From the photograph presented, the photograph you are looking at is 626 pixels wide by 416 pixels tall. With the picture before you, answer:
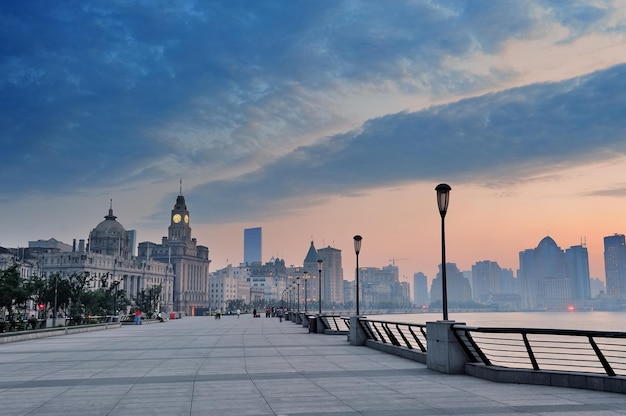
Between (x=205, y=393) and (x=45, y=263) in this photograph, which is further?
(x=45, y=263)

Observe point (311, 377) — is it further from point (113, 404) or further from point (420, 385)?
point (113, 404)

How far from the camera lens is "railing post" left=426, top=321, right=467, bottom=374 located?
15.9m

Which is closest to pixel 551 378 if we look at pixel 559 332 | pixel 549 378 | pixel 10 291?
pixel 549 378

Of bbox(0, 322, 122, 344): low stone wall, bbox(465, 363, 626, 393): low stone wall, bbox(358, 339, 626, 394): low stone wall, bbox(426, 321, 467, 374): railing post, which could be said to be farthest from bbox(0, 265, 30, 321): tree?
bbox(465, 363, 626, 393): low stone wall

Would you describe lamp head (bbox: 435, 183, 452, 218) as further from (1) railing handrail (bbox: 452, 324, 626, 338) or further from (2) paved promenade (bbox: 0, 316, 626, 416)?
(2) paved promenade (bbox: 0, 316, 626, 416)

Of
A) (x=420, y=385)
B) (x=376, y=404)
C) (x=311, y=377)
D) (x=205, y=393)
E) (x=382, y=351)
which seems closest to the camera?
(x=376, y=404)

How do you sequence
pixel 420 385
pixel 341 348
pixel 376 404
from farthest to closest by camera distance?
pixel 341 348, pixel 420 385, pixel 376 404

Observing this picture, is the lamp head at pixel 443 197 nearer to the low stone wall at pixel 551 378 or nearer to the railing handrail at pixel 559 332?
A: the railing handrail at pixel 559 332

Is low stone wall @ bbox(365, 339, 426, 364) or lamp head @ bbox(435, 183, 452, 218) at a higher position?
lamp head @ bbox(435, 183, 452, 218)

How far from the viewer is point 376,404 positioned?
37.4ft

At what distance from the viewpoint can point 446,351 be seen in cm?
1606

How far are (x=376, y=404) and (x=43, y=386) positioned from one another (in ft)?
28.0

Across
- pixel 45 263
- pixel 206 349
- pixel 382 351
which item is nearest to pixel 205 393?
pixel 382 351

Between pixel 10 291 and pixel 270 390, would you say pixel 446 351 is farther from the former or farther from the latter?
pixel 10 291
